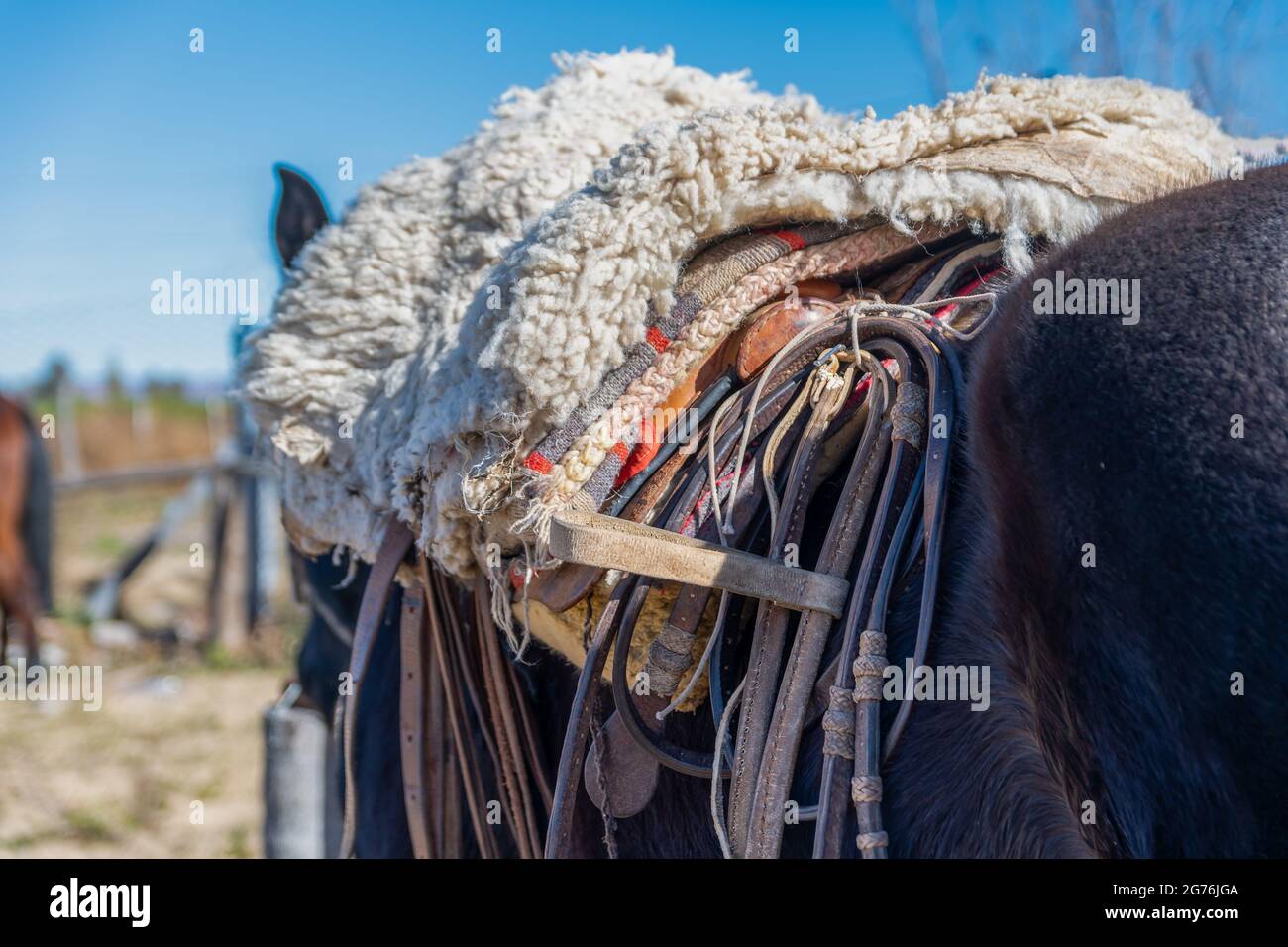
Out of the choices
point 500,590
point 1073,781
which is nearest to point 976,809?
point 1073,781

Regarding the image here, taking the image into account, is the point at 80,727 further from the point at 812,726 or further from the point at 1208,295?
the point at 1208,295

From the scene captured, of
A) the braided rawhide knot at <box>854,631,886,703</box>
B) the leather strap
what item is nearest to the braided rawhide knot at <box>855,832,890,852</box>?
the braided rawhide knot at <box>854,631,886,703</box>

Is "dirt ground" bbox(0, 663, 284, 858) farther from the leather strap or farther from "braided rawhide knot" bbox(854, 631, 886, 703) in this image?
"braided rawhide knot" bbox(854, 631, 886, 703)

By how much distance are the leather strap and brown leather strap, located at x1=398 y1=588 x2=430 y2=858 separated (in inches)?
25.0

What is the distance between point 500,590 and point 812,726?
1.86 feet

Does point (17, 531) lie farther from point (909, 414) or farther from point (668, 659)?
point (909, 414)

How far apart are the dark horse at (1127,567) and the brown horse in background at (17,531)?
705cm

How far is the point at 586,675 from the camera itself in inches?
57.1

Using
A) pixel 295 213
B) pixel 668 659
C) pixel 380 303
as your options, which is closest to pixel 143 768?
pixel 295 213

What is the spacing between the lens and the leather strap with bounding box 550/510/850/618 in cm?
125

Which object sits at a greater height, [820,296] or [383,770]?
[820,296]

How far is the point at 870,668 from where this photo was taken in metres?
1.18

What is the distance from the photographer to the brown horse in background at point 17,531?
6750 mm

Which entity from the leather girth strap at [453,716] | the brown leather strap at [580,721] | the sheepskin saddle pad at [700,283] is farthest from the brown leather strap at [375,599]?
the brown leather strap at [580,721]
